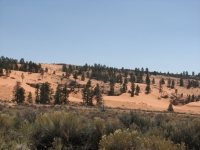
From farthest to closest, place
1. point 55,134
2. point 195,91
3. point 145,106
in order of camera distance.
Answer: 1. point 195,91
2. point 145,106
3. point 55,134

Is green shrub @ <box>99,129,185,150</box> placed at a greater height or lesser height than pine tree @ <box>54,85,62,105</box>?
greater

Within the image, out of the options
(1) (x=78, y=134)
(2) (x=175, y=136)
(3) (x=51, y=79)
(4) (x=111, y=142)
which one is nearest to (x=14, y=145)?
(4) (x=111, y=142)

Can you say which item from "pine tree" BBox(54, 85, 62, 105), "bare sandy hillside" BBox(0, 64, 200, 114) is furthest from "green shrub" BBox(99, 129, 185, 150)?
"bare sandy hillside" BBox(0, 64, 200, 114)

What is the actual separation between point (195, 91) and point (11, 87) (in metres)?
93.2

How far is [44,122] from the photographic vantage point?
12266 mm

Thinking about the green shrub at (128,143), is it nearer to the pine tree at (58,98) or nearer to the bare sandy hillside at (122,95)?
the pine tree at (58,98)

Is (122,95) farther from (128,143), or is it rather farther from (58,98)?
(128,143)

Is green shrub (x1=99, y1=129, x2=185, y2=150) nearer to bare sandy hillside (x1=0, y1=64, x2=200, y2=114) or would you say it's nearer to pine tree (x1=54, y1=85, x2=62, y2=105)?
pine tree (x1=54, y1=85, x2=62, y2=105)

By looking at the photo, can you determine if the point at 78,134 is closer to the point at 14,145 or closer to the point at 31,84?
the point at 14,145

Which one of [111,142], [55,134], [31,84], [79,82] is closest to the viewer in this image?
[111,142]

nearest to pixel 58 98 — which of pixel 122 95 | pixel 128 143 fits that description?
pixel 122 95

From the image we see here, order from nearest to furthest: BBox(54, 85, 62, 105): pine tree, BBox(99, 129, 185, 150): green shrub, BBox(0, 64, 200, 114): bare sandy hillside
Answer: BBox(99, 129, 185, 150): green shrub < BBox(54, 85, 62, 105): pine tree < BBox(0, 64, 200, 114): bare sandy hillside

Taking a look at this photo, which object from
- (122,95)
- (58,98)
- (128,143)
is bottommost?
(122,95)

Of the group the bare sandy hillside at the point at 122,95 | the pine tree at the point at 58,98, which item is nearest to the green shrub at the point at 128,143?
the pine tree at the point at 58,98
